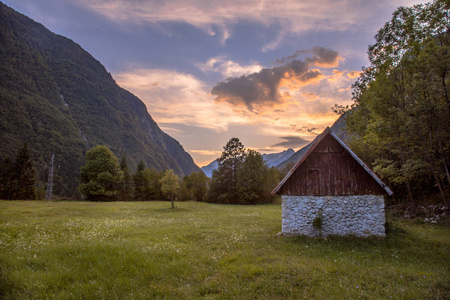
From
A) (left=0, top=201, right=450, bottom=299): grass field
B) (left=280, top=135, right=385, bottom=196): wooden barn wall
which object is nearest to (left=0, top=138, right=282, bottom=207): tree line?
(left=280, top=135, right=385, bottom=196): wooden barn wall

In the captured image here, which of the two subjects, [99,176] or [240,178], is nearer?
[99,176]

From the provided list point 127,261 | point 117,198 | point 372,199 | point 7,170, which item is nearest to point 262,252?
point 127,261

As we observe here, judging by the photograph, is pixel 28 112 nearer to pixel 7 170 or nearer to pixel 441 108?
pixel 7 170

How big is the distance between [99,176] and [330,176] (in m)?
58.0

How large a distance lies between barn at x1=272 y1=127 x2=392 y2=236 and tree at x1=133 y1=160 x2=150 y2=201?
63642 mm

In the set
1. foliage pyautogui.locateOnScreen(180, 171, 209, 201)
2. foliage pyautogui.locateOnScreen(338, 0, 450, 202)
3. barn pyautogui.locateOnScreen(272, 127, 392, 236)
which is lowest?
foliage pyautogui.locateOnScreen(180, 171, 209, 201)

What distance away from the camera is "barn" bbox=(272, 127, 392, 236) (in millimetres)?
15820

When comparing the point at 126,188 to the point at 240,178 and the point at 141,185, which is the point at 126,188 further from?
the point at 240,178

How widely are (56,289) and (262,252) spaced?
30.7 ft

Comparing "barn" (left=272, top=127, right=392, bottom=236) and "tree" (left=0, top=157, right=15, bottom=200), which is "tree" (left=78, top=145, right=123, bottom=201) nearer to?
"tree" (left=0, top=157, right=15, bottom=200)

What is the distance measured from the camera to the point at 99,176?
59062 millimetres

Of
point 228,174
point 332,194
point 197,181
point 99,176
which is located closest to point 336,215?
point 332,194

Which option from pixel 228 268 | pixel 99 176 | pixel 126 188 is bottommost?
pixel 126 188

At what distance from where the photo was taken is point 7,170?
56.8 meters
